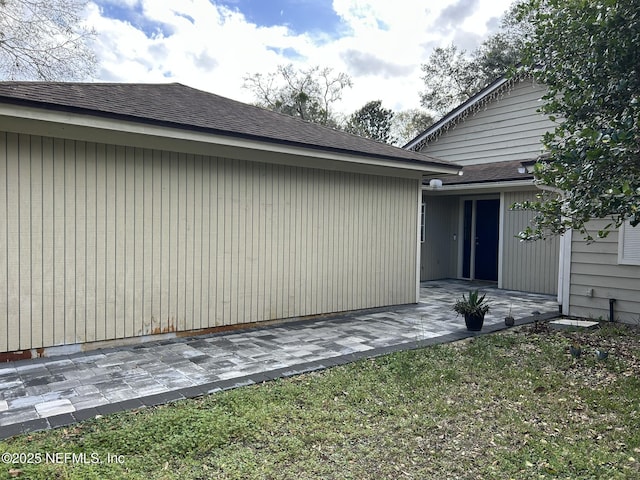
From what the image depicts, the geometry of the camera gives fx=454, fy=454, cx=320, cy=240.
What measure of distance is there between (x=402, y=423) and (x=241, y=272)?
3346 mm

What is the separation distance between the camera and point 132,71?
14.8m

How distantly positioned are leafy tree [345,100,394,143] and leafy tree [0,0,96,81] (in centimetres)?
1464

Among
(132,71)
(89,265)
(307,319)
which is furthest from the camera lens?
(132,71)

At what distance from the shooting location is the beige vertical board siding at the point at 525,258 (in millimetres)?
9000

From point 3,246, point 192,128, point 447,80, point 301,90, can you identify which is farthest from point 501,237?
point 301,90

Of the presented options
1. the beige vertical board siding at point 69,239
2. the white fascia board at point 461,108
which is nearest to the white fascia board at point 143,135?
the beige vertical board siding at point 69,239

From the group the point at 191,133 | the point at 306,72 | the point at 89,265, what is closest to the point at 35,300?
the point at 89,265

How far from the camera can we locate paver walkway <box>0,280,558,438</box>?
3365 millimetres

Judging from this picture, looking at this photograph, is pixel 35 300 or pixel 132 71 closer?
pixel 35 300

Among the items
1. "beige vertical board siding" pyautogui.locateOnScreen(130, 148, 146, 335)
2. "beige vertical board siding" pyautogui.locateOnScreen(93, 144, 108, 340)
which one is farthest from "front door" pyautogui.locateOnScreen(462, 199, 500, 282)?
"beige vertical board siding" pyautogui.locateOnScreen(93, 144, 108, 340)

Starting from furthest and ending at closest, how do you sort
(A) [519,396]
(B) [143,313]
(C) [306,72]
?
(C) [306,72], (B) [143,313], (A) [519,396]

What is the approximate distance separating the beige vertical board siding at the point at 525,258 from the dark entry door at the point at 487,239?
846mm

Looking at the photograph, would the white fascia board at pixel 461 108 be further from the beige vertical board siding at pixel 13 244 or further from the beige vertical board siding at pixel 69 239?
the beige vertical board siding at pixel 13 244

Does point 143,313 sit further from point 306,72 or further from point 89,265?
point 306,72
